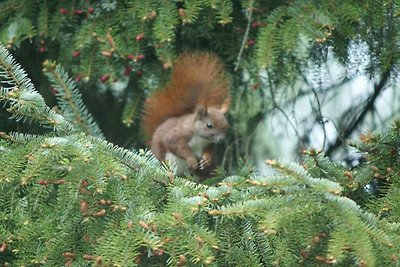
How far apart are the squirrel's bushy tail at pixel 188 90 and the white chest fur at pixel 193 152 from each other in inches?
5.2

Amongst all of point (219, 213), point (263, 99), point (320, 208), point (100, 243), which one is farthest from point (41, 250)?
point (263, 99)

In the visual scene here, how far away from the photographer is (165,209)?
2.01 m

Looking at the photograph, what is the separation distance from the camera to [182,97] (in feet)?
10.9

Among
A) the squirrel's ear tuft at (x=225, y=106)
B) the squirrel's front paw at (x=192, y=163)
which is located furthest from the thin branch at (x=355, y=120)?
the squirrel's front paw at (x=192, y=163)

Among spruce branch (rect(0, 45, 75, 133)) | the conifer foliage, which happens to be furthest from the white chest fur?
spruce branch (rect(0, 45, 75, 133))

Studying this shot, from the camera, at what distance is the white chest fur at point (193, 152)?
322cm

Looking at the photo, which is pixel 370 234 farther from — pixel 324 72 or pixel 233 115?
pixel 233 115

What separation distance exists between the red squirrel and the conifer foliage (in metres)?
0.93

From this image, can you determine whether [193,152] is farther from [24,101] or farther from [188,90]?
[24,101]

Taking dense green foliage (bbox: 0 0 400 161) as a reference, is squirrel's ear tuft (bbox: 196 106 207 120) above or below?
below

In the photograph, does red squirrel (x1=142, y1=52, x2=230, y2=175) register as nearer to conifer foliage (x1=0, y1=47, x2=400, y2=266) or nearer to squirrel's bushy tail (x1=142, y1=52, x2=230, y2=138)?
squirrel's bushy tail (x1=142, y1=52, x2=230, y2=138)

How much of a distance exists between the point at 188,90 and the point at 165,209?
1.28 metres

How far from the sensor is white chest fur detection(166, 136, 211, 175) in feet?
10.6

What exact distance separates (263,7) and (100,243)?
4.20ft
